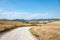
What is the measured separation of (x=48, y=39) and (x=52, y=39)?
0.91 meters

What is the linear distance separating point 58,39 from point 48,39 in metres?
2.07

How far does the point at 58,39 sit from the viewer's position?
12.9 meters

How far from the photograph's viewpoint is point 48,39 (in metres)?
14.9

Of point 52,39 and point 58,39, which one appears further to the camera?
point 52,39

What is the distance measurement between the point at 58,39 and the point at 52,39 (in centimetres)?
117

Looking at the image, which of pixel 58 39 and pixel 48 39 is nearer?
pixel 58 39

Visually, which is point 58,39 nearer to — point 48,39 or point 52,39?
point 52,39

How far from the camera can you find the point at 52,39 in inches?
551

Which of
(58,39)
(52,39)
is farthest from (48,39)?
(58,39)
